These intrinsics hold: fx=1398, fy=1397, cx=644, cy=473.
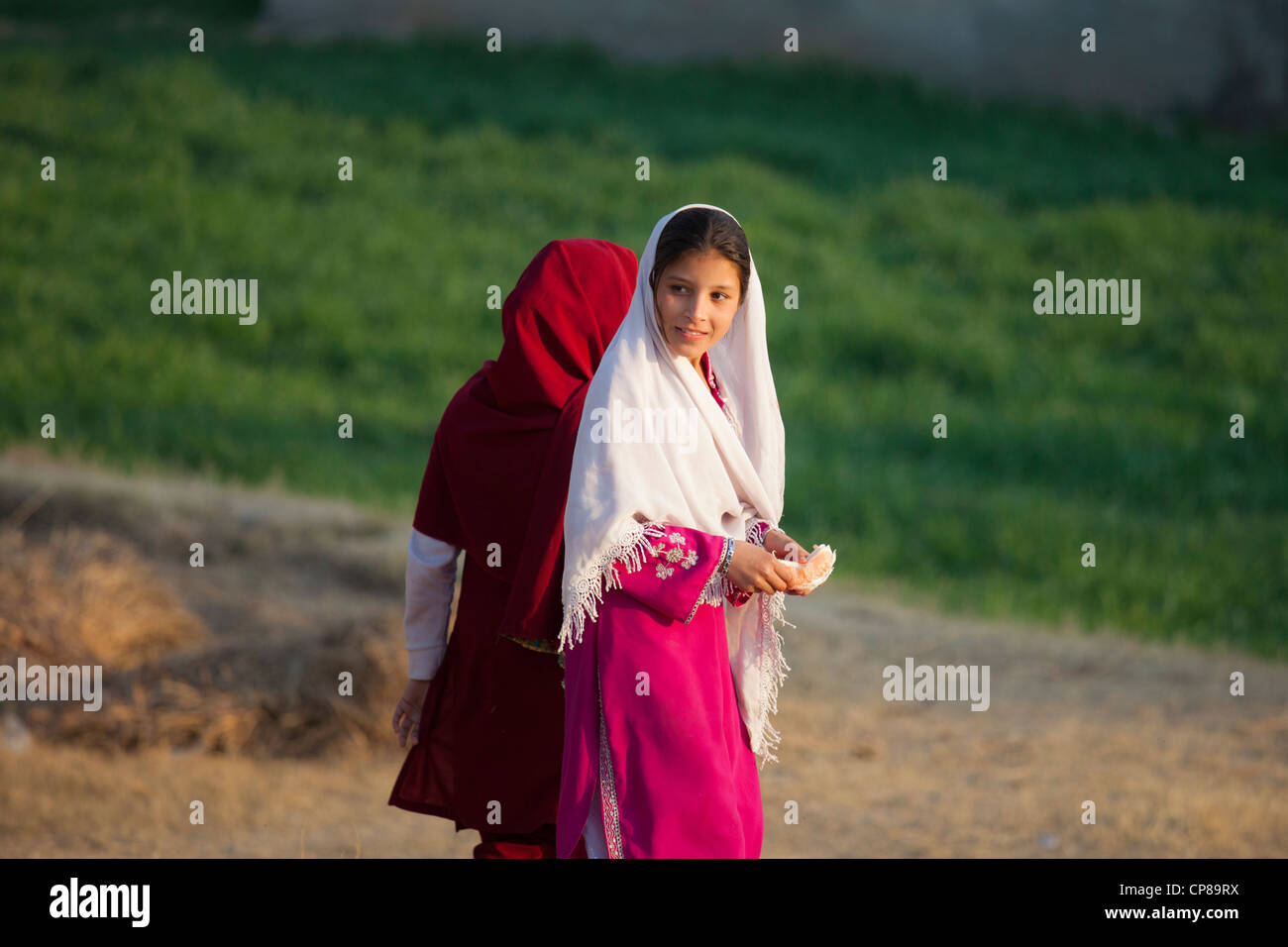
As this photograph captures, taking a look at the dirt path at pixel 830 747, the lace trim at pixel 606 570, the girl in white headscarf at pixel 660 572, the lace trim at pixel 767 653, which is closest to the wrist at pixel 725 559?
the girl in white headscarf at pixel 660 572

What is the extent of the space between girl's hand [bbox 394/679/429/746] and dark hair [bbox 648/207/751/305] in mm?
1012

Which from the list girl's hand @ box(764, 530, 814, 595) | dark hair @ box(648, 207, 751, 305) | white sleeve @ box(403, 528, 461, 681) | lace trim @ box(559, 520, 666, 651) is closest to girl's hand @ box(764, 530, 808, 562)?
girl's hand @ box(764, 530, 814, 595)

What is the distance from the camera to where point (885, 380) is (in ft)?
39.2

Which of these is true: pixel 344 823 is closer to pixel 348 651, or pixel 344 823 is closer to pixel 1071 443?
pixel 348 651

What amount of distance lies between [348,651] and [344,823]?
2.83 feet

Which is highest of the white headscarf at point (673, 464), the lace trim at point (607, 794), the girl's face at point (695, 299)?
the girl's face at point (695, 299)

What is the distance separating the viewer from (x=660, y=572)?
2434 mm

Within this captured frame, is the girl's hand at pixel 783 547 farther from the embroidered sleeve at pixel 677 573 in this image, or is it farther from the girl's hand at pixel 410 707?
the girl's hand at pixel 410 707

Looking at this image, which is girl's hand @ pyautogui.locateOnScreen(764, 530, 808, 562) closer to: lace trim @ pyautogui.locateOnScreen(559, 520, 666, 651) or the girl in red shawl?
lace trim @ pyautogui.locateOnScreen(559, 520, 666, 651)

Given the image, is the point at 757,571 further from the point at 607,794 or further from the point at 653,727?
the point at 607,794

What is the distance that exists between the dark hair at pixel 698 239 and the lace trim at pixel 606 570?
1.42ft

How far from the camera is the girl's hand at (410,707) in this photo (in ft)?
9.63
